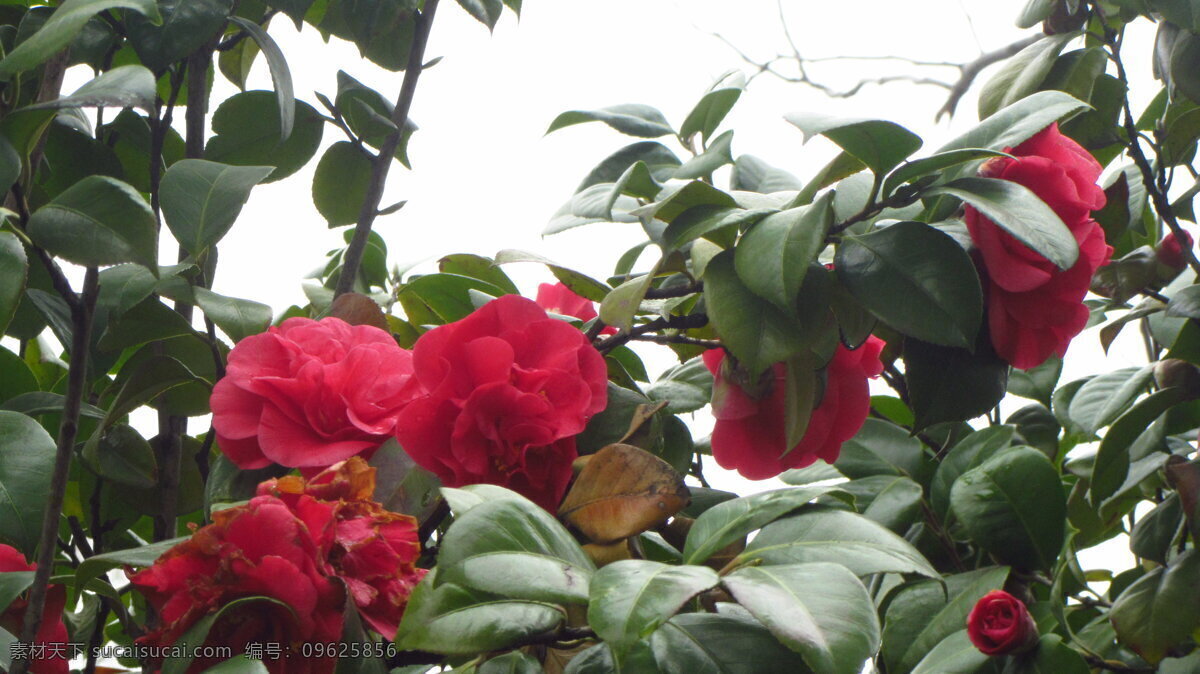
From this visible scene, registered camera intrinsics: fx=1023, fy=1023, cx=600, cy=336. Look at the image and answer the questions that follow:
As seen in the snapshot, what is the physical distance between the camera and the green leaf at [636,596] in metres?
0.32

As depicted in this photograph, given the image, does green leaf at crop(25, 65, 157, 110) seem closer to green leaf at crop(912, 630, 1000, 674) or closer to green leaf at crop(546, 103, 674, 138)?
green leaf at crop(546, 103, 674, 138)

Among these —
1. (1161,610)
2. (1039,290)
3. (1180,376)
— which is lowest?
(1161,610)

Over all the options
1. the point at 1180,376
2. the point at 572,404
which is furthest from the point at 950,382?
the point at 1180,376

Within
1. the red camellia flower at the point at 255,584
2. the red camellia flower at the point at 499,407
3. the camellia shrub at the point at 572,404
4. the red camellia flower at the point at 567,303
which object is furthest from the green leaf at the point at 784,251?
the red camellia flower at the point at 567,303

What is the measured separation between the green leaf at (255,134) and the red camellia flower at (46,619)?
0.28 m

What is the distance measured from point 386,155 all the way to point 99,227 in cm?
23

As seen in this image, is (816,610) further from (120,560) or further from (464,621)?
(120,560)

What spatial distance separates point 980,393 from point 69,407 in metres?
0.44

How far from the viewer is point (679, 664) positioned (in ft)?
1.29

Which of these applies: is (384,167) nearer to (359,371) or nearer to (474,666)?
(359,371)

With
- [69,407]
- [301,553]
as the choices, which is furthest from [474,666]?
[69,407]

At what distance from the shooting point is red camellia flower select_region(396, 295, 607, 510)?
491 mm

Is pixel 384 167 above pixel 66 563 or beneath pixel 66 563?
above

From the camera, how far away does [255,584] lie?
41cm
